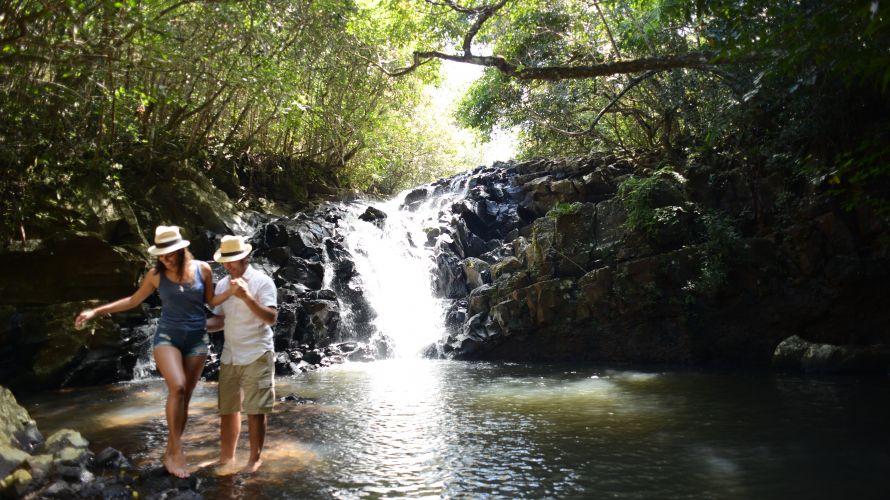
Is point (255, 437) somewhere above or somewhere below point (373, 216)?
below

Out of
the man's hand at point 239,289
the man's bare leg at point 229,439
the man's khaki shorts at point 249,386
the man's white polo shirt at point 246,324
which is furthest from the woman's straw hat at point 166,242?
the man's bare leg at point 229,439

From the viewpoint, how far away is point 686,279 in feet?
39.3

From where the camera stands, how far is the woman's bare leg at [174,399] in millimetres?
4461

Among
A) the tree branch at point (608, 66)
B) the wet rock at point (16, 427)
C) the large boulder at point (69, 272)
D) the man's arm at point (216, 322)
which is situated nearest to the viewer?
the man's arm at point (216, 322)

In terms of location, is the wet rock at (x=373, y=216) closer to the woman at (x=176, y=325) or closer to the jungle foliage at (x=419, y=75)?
the jungle foliage at (x=419, y=75)

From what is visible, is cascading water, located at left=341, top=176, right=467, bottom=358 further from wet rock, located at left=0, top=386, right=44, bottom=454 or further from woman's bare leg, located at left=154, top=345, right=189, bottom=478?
woman's bare leg, located at left=154, top=345, right=189, bottom=478

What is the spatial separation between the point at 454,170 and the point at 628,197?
92.4ft

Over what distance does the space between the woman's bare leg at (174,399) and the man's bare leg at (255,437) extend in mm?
530

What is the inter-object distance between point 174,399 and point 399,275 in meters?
12.7

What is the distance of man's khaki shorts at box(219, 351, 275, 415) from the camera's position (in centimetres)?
477

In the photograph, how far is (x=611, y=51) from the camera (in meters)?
14.8

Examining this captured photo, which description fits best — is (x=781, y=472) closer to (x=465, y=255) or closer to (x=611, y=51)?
(x=611, y=51)

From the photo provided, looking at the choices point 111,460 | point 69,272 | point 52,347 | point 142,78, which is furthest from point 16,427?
point 142,78

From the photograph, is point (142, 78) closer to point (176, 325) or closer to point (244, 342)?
point (176, 325)
